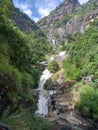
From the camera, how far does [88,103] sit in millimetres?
36812

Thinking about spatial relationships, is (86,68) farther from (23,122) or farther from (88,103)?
(23,122)

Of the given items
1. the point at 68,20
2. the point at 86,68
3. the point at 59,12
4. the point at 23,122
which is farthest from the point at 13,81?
the point at 59,12

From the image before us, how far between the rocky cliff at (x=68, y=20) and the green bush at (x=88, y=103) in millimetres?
73954

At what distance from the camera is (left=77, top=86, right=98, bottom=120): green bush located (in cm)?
3638

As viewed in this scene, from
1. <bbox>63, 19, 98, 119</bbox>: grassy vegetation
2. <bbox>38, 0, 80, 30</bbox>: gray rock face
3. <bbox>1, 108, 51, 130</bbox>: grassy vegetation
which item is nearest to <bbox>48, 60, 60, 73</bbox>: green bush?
<bbox>63, 19, 98, 119</bbox>: grassy vegetation

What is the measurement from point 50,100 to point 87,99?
24.5 feet

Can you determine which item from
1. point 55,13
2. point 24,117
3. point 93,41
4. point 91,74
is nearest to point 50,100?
point 91,74

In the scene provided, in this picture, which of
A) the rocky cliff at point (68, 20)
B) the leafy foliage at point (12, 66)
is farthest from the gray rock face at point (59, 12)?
the leafy foliage at point (12, 66)

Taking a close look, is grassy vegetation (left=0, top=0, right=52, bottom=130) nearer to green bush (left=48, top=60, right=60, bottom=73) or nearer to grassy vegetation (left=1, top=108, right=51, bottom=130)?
grassy vegetation (left=1, top=108, right=51, bottom=130)

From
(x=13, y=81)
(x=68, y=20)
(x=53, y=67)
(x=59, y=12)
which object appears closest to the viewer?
(x=13, y=81)

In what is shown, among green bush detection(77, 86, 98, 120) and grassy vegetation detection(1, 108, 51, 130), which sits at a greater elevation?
green bush detection(77, 86, 98, 120)

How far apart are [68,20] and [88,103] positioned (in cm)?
11601

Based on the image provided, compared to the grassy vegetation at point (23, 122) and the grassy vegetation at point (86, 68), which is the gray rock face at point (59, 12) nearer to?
the grassy vegetation at point (86, 68)

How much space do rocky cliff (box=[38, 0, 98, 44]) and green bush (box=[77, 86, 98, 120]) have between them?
7395 centimetres
